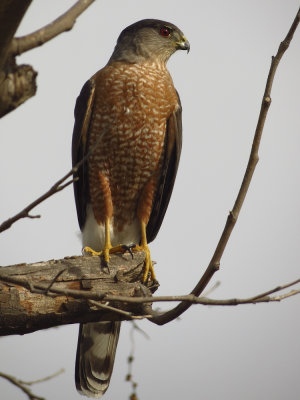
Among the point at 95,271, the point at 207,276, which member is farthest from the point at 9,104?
the point at 95,271

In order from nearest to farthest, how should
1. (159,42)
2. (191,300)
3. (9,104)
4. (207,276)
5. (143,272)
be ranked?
(9,104)
(191,300)
(207,276)
(143,272)
(159,42)

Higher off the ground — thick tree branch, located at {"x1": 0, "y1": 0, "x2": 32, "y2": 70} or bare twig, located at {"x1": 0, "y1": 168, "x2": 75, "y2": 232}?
thick tree branch, located at {"x1": 0, "y1": 0, "x2": 32, "y2": 70}

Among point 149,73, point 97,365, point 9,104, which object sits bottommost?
point 97,365

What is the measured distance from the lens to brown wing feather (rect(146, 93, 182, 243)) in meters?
5.15

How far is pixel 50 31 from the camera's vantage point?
82.9 inches

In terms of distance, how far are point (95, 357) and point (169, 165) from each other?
1.82 m

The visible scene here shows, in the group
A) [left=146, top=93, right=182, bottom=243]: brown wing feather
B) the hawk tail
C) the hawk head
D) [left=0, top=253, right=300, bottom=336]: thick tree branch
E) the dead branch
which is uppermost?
the hawk head

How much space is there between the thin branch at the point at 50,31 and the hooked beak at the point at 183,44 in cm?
358

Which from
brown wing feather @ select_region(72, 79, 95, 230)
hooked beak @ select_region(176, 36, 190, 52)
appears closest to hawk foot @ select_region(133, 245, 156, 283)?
brown wing feather @ select_region(72, 79, 95, 230)

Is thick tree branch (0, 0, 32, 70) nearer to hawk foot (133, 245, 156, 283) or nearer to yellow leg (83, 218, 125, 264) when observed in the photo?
yellow leg (83, 218, 125, 264)

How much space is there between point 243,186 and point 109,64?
2992mm

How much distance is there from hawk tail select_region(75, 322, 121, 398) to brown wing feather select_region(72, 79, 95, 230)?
1.25 meters

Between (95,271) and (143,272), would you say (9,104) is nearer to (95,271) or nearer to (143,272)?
(95,271)

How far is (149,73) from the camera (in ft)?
17.0
